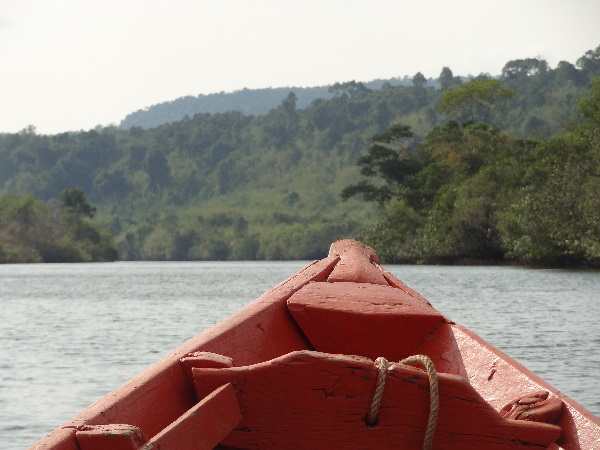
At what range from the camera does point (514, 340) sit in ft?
67.6

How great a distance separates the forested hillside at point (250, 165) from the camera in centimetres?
14686

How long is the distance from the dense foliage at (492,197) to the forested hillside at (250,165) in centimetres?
5086

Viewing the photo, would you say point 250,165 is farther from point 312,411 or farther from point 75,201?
point 312,411

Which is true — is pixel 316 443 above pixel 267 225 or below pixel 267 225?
above

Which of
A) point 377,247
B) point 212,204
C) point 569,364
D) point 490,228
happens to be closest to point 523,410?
point 569,364

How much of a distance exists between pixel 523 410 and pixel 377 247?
77481 mm

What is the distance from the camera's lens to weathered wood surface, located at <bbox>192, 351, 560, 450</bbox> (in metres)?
2.89

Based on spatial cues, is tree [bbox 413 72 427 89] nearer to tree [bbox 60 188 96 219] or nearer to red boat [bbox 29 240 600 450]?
tree [bbox 60 188 96 219]

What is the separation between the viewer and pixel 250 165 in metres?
176

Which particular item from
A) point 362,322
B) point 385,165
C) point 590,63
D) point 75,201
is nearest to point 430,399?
point 362,322

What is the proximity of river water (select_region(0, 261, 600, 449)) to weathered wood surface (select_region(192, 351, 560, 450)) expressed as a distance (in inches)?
295

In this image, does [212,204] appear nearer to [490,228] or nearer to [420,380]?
[490,228]

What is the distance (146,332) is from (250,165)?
153 m

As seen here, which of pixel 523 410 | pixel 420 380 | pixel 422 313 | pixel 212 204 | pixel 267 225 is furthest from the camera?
pixel 212 204
